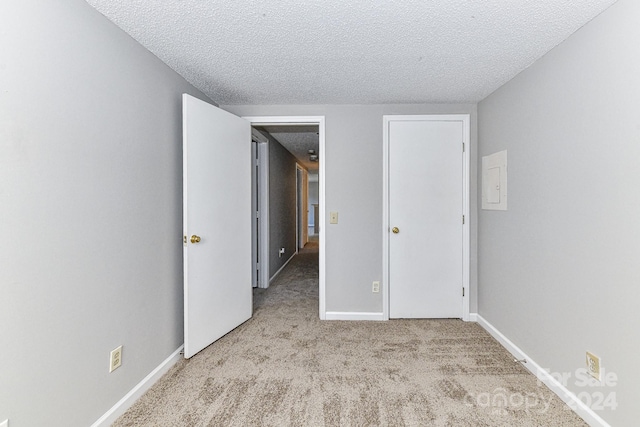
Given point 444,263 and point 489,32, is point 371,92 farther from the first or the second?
point 444,263

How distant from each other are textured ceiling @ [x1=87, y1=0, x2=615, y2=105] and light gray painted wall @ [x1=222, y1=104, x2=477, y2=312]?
37 centimetres

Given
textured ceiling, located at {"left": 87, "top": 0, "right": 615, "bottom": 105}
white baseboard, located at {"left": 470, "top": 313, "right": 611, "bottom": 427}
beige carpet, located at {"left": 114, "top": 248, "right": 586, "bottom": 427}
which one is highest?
textured ceiling, located at {"left": 87, "top": 0, "right": 615, "bottom": 105}

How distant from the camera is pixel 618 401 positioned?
1358 mm

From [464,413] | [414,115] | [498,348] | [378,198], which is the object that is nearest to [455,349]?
[498,348]

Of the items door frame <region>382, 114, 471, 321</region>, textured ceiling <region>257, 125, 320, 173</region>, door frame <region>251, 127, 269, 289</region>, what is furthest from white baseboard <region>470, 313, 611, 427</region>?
textured ceiling <region>257, 125, 320, 173</region>

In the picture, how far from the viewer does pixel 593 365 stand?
1.50 m

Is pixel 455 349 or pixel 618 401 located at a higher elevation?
pixel 618 401

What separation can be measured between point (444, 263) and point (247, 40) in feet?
8.13

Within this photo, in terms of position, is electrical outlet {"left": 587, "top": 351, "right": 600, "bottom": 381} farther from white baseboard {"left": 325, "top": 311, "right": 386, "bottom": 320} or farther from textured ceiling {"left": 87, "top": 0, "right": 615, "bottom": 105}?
textured ceiling {"left": 87, "top": 0, "right": 615, "bottom": 105}

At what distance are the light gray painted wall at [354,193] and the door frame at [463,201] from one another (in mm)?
44

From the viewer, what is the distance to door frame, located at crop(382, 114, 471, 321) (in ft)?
9.07

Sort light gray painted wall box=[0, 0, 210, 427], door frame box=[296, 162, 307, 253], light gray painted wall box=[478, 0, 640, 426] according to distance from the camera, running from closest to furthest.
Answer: light gray painted wall box=[0, 0, 210, 427] → light gray painted wall box=[478, 0, 640, 426] → door frame box=[296, 162, 307, 253]

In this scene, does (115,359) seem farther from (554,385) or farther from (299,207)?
(299,207)

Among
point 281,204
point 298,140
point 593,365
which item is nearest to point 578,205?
point 593,365
